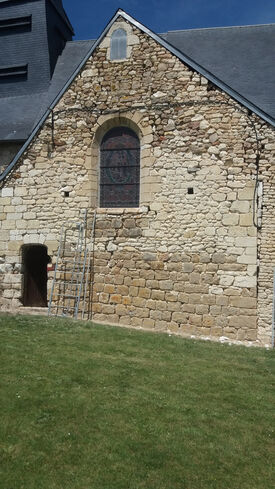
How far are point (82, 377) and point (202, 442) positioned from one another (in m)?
1.87

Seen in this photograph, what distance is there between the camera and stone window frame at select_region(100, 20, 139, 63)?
880 centimetres

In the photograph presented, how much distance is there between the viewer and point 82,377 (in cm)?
504

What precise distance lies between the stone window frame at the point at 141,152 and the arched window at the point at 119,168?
4.5 inches

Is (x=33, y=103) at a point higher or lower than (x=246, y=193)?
higher

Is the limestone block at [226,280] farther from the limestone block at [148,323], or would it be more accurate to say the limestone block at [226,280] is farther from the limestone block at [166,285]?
the limestone block at [148,323]

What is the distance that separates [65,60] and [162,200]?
22.9 ft

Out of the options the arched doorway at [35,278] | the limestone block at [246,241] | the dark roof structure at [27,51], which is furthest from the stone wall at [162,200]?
the dark roof structure at [27,51]

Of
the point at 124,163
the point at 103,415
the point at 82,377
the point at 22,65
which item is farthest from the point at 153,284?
the point at 22,65

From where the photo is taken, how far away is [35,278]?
991cm

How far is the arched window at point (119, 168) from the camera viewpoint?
8.98 meters

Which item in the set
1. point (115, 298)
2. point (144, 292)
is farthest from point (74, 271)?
point (144, 292)

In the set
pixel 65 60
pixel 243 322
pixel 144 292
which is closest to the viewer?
pixel 243 322

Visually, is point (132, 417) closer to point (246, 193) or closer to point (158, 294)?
point (158, 294)

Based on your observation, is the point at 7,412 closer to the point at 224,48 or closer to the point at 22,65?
the point at 224,48
